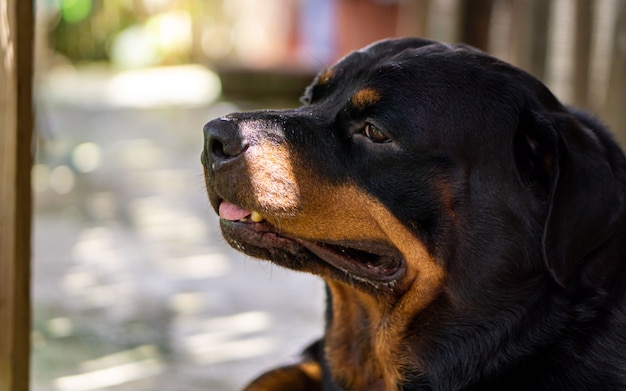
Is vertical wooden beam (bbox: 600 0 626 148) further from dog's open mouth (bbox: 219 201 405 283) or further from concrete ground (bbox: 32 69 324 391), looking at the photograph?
dog's open mouth (bbox: 219 201 405 283)

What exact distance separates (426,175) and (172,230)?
3864mm

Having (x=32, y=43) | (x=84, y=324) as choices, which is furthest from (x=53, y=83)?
(x=32, y=43)

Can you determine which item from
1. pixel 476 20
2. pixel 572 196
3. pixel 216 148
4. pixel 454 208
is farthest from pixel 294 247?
pixel 476 20

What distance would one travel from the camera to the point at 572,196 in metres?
2.37

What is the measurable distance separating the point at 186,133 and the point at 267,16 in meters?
7.10

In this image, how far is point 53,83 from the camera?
12945 millimetres

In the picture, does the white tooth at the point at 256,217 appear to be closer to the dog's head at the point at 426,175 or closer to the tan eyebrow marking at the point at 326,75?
the dog's head at the point at 426,175

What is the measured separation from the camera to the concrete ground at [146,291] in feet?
12.7

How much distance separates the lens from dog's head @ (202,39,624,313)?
2.50 metres

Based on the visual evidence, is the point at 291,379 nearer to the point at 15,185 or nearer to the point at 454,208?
the point at 454,208

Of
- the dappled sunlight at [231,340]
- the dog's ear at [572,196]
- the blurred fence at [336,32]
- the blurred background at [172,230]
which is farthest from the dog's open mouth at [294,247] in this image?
the dappled sunlight at [231,340]

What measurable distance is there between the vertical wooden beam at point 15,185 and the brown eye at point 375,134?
40.8 inches

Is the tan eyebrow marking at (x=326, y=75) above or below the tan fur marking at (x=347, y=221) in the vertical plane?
above

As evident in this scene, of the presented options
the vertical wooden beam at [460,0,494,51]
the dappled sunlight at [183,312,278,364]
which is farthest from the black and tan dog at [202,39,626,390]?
the vertical wooden beam at [460,0,494,51]
